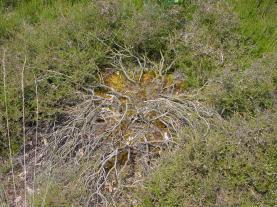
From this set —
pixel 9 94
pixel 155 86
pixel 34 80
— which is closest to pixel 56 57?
pixel 34 80

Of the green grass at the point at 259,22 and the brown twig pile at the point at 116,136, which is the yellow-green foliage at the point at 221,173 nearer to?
the brown twig pile at the point at 116,136

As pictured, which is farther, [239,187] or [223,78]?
[223,78]

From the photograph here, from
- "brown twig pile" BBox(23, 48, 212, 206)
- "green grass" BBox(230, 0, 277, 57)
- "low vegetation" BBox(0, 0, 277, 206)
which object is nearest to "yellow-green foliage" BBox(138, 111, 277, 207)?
"low vegetation" BBox(0, 0, 277, 206)

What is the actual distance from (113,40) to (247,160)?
1.65 metres

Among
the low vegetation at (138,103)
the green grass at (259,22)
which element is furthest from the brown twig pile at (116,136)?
the green grass at (259,22)

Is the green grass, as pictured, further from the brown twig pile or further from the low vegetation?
the brown twig pile

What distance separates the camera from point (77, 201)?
2916 millimetres

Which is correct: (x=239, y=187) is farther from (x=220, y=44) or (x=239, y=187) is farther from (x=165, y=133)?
(x=220, y=44)

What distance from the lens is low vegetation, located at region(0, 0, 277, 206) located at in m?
2.89

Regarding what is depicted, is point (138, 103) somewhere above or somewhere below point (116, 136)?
above

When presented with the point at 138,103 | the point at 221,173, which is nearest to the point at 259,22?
the point at 138,103

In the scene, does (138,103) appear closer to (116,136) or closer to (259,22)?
(116,136)

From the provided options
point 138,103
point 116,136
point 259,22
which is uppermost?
point 259,22

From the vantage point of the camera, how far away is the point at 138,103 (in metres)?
3.52
